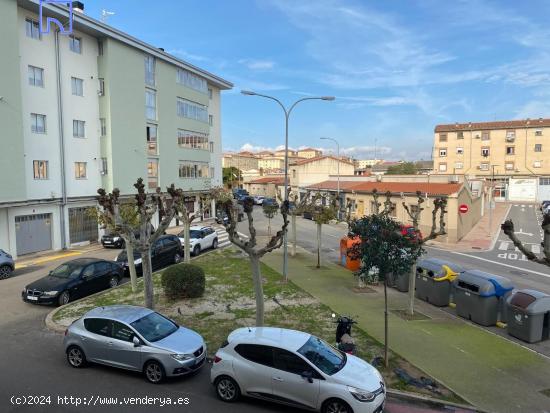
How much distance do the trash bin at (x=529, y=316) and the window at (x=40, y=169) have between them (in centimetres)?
2556

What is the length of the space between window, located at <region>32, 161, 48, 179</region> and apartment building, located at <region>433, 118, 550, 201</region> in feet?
209

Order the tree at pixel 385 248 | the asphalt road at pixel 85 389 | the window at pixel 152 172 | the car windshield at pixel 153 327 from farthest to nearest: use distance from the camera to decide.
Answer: the window at pixel 152 172, the tree at pixel 385 248, the car windshield at pixel 153 327, the asphalt road at pixel 85 389

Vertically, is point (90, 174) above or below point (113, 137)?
below

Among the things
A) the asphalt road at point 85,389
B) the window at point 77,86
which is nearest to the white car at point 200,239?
the window at point 77,86

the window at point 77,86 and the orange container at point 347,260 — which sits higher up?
the window at point 77,86

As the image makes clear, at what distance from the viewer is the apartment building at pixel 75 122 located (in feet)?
77.8

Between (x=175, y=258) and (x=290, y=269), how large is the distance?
6195 mm

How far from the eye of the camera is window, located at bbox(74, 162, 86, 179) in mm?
28872

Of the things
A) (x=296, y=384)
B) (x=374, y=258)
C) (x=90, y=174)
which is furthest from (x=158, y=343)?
(x=90, y=174)

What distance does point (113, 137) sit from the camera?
30.8 m

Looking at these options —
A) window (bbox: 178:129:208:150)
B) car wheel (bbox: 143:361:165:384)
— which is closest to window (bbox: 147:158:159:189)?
window (bbox: 178:129:208:150)

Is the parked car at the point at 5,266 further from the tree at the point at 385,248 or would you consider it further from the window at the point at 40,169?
the tree at the point at 385,248

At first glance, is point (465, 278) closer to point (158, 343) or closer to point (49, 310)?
point (158, 343)

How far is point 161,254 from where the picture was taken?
69.8 ft
